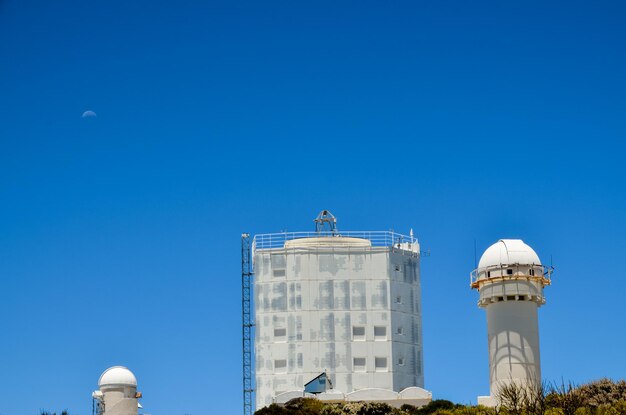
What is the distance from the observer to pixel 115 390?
358ft

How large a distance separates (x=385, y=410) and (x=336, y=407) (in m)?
3.30

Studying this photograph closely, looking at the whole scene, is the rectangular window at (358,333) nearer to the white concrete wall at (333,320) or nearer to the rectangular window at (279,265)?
the white concrete wall at (333,320)

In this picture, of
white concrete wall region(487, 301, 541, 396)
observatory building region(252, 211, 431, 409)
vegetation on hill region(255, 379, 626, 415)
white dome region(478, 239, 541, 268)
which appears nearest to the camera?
vegetation on hill region(255, 379, 626, 415)

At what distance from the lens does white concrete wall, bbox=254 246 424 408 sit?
343ft

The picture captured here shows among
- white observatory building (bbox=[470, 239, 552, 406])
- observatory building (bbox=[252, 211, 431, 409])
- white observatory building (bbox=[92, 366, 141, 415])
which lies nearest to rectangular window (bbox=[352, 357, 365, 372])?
observatory building (bbox=[252, 211, 431, 409])

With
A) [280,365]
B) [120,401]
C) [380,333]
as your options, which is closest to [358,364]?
[380,333]

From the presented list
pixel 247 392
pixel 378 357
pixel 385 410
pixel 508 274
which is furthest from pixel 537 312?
pixel 247 392

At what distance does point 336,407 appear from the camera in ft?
275

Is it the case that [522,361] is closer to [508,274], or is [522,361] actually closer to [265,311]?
[508,274]

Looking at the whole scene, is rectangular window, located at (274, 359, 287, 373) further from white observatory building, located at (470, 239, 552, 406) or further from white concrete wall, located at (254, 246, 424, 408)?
white observatory building, located at (470, 239, 552, 406)

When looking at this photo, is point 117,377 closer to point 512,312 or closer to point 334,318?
point 334,318

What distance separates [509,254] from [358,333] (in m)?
26.4

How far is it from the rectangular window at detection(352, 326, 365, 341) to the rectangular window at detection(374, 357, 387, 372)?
213 centimetres

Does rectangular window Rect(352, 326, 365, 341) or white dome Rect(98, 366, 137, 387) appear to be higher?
rectangular window Rect(352, 326, 365, 341)
